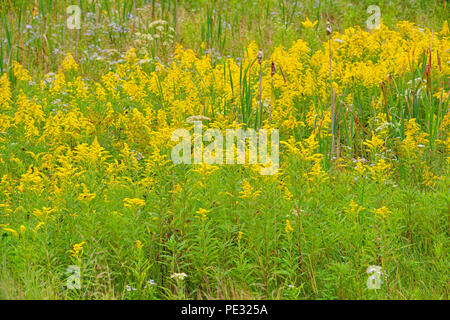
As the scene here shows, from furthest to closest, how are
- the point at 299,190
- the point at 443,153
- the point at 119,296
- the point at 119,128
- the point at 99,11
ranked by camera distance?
the point at 99,11 → the point at 119,128 → the point at 443,153 → the point at 299,190 → the point at 119,296

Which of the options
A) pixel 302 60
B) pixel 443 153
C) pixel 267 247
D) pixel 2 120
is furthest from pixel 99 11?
pixel 267 247

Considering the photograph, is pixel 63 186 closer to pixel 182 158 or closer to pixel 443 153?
pixel 182 158

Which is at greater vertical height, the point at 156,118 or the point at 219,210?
the point at 156,118

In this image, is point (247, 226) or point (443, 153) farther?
point (443, 153)

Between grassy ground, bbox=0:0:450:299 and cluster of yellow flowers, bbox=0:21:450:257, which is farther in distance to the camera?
cluster of yellow flowers, bbox=0:21:450:257

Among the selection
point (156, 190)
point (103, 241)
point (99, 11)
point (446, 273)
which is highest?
point (99, 11)

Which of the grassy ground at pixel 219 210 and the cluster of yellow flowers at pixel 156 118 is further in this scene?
the cluster of yellow flowers at pixel 156 118

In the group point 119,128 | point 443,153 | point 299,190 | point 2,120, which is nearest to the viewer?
point 299,190

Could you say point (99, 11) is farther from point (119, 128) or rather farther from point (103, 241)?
point (103, 241)

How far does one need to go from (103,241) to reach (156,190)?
0.43 meters

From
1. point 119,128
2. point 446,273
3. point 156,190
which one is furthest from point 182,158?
point 119,128

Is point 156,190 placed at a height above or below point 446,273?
above

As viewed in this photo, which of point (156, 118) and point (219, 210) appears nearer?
point (219, 210)

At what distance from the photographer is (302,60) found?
636cm
